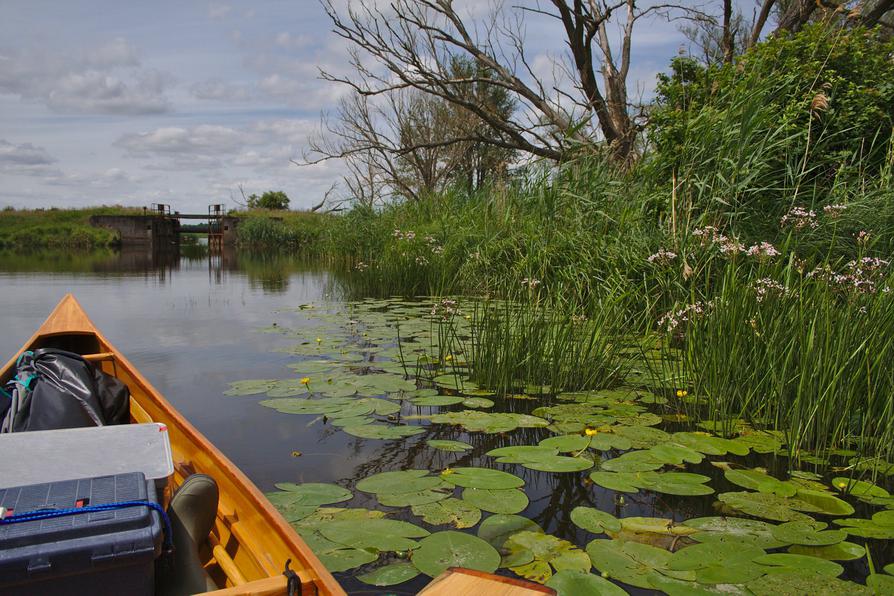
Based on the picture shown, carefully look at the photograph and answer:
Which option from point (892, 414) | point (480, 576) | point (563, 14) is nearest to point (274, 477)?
point (480, 576)

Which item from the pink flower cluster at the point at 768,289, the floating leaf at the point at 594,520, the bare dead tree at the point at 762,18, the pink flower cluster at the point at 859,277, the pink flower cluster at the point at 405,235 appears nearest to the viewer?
the floating leaf at the point at 594,520

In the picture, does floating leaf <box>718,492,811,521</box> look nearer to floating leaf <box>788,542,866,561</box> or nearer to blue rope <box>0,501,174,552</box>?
floating leaf <box>788,542,866,561</box>

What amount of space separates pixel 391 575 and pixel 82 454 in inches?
39.3

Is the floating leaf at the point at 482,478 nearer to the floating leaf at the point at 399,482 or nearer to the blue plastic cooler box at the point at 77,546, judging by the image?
the floating leaf at the point at 399,482

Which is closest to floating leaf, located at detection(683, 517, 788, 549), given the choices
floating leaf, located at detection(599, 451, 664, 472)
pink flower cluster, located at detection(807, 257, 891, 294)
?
floating leaf, located at detection(599, 451, 664, 472)

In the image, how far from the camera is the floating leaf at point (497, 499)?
7.77ft

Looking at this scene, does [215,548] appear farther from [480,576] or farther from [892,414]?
[892,414]

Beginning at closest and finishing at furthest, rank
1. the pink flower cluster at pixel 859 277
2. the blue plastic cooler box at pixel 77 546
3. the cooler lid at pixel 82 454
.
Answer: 1. the blue plastic cooler box at pixel 77 546
2. the cooler lid at pixel 82 454
3. the pink flower cluster at pixel 859 277

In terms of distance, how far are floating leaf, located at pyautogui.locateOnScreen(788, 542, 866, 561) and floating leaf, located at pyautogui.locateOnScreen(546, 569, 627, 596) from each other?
0.72 metres

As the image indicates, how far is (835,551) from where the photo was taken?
6.75 ft

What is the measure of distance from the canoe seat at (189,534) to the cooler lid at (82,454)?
127mm

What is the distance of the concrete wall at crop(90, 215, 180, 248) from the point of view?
32.8m

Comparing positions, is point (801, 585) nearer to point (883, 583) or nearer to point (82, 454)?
point (883, 583)

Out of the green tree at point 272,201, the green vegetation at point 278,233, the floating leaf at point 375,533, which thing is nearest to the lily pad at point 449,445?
the floating leaf at point 375,533
